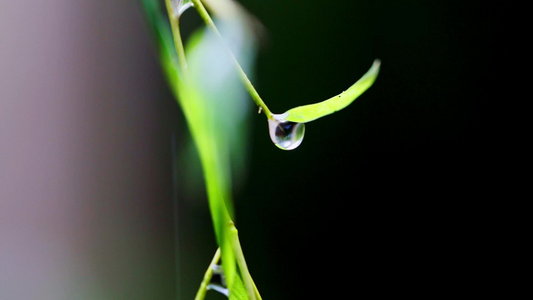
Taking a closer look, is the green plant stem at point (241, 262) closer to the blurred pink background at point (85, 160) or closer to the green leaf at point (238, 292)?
the green leaf at point (238, 292)

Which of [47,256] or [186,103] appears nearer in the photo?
[186,103]

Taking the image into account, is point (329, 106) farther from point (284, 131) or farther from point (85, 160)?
point (85, 160)

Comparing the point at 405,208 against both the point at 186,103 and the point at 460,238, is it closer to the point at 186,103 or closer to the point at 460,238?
the point at 460,238

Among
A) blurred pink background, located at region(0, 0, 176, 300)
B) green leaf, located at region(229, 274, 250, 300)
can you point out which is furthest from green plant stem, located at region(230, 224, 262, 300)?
blurred pink background, located at region(0, 0, 176, 300)

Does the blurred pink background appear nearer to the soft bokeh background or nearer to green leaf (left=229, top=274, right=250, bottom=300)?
the soft bokeh background

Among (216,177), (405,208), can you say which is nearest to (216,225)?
(216,177)

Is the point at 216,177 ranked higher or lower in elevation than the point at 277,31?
lower

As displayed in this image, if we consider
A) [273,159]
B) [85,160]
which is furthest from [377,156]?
[85,160]
